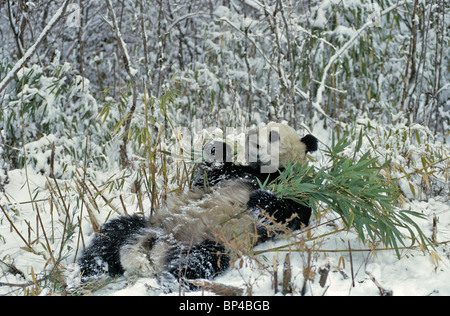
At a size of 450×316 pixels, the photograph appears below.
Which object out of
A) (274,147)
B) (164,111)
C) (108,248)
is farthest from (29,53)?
(274,147)

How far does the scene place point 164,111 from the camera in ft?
8.93

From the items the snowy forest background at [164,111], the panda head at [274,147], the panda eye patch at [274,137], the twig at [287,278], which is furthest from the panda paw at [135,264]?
the panda eye patch at [274,137]

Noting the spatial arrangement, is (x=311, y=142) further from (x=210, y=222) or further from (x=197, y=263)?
(x=197, y=263)

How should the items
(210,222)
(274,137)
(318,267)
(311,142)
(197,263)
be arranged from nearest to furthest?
(318,267), (197,263), (210,222), (274,137), (311,142)

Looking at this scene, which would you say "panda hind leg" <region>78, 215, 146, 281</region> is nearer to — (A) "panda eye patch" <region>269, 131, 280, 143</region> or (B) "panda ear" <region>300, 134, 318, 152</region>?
(A) "panda eye patch" <region>269, 131, 280, 143</region>

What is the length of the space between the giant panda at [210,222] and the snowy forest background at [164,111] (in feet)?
0.53

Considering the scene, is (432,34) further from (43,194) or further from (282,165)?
(43,194)

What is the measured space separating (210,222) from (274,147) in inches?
23.9

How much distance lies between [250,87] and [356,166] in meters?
2.95

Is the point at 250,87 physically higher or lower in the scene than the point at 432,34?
lower

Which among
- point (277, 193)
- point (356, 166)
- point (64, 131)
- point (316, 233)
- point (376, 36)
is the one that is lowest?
point (316, 233)

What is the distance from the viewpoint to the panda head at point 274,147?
2418 mm

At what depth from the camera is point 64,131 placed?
404 centimetres

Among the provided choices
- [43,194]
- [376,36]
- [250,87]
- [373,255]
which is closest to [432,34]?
[376,36]
